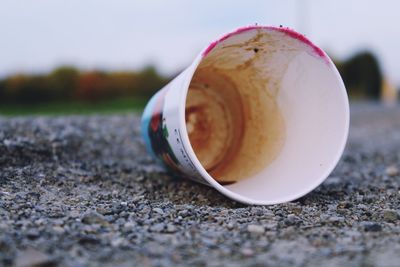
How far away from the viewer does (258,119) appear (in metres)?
3.36

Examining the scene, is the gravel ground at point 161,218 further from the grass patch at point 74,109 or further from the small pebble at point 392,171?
the grass patch at point 74,109

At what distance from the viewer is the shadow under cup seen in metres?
2.70

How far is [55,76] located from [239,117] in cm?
2092

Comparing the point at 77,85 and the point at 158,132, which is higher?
the point at 77,85

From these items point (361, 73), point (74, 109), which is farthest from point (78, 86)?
point (361, 73)

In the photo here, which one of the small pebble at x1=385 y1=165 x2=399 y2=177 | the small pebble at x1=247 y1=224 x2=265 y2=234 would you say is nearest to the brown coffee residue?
the small pebble at x1=247 y1=224 x2=265 y2=234

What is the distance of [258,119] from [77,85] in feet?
69.4

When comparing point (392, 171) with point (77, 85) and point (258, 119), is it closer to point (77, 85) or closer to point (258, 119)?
point (258, 119)

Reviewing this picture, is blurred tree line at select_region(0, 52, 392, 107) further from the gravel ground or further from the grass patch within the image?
the gravel ground

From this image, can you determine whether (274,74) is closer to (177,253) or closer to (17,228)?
(177,253)

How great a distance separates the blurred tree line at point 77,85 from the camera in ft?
72.7

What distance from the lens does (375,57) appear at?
28219 millimetres

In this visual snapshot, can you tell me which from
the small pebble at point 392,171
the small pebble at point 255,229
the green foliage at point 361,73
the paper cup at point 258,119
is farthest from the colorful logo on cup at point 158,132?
the green foliage at point 361,73

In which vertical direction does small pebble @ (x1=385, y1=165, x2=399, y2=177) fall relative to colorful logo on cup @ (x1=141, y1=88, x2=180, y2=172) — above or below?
below
